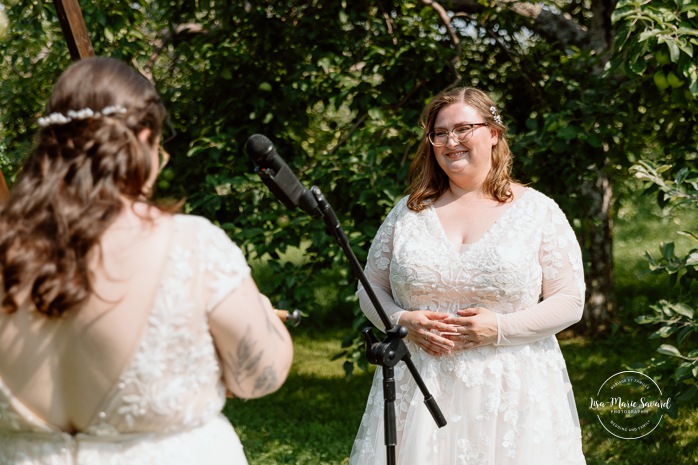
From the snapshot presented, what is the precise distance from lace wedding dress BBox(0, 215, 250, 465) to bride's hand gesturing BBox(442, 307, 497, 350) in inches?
48.0

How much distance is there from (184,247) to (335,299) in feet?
25.9

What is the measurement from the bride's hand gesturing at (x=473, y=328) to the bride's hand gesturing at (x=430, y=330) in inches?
0.7

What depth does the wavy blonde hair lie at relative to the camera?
2.87 metres

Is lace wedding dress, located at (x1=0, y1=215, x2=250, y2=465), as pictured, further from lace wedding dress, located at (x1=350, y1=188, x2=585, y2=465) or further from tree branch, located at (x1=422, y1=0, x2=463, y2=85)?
tree branch, located at (x1=422, y1=0, x2=463, y2=85)

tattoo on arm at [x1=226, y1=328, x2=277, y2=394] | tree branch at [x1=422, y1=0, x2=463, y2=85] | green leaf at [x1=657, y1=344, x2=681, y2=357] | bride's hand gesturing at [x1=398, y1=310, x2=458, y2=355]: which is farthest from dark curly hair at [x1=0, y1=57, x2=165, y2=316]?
tree branch at [x1=422, y1=0, x2=463, y2=85]

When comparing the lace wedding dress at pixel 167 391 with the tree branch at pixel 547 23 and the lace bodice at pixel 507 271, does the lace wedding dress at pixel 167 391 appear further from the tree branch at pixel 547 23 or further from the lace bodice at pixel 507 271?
the tree branch at pixel 547 23

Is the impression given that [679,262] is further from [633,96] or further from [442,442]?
[442,442]

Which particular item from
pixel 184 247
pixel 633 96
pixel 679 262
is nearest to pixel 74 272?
pixel 184 247

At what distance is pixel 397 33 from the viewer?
5.05m

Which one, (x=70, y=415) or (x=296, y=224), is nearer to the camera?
(x=70, y=415)

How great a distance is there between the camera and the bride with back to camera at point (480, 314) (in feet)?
8.70

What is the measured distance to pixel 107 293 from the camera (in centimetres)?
144

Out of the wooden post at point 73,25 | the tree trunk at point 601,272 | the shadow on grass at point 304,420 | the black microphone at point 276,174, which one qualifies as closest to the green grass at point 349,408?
the shadow on grass at point 304,420

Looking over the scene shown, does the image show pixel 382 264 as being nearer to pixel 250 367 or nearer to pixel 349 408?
pixel 250 367
